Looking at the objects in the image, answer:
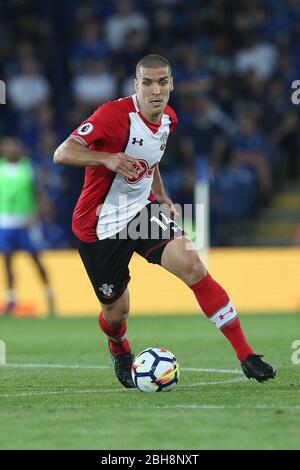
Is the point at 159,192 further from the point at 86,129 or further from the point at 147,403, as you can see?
the point at 147,403

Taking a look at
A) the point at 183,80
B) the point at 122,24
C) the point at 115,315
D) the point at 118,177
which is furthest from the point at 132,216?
the point at 122,24

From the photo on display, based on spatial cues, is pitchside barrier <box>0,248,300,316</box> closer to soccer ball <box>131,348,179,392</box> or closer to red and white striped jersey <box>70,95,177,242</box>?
red and white striped jersey <box>70,95,177,242</box>

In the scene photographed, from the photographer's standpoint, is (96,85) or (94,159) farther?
(96,85)

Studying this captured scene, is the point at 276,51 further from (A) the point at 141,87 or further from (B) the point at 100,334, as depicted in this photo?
(A) the point at 141,87

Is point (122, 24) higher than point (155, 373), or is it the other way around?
point (155, 373)

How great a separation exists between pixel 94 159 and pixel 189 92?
1086 centimetres

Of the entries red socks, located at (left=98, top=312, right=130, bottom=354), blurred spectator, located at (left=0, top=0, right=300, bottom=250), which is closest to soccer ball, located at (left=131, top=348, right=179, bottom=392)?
red socks, located at (left=98, top=312, right=130, bottom=354)

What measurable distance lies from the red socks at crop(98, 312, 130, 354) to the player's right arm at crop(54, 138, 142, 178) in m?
1.18

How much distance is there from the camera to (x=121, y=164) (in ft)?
22.9

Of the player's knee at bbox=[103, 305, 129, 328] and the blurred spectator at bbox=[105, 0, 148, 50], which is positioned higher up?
the player's knee at bbox=[103, 305, 129, 328]

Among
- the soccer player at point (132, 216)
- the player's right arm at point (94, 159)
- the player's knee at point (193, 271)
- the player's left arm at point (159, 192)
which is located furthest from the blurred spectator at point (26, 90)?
the player's knee at point (193, 271)

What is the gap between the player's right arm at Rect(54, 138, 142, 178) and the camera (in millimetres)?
6996

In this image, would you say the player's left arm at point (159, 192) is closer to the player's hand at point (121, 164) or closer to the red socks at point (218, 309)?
the red socks at point (218, 309)

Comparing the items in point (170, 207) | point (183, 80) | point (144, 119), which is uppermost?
point (144, 119)
